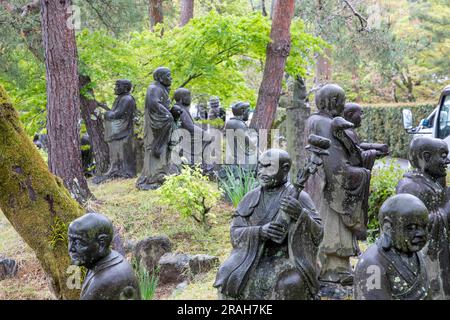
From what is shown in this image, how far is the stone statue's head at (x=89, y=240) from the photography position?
376 cm

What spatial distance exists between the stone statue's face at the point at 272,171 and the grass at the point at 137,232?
116 inches

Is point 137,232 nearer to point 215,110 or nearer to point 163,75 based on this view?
point 163,75

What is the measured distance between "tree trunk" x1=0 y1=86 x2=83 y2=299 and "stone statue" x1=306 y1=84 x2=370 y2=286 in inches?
111

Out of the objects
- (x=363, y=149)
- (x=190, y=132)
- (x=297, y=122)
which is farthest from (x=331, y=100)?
(x=190, y=132)

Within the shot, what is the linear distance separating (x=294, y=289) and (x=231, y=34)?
897 centimetres

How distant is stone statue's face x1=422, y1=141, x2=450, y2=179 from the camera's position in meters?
4.82

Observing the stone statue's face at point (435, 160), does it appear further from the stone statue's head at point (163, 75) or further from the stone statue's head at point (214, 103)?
the stone statue's head at point (214, 103)

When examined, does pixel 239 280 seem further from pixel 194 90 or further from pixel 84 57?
pixel 194 90

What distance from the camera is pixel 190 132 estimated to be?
12977 millimetres

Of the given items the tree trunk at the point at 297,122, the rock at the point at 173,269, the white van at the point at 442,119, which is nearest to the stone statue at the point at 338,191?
the rock at the point at 173,269

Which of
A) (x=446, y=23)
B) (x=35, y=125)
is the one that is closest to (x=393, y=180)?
(x=35, y=125)
